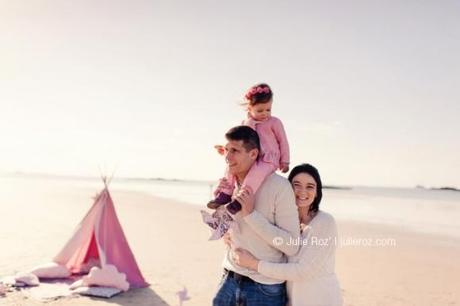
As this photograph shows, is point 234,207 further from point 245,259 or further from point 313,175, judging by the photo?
point 313,175

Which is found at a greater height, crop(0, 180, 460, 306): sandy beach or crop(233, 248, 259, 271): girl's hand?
crop(233, 248, 259, 271): girl's hand

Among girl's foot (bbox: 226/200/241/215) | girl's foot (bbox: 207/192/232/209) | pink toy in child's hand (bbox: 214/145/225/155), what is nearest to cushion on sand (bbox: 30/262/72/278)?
pink toy in child's hand (bbox: 214/145/225/155)

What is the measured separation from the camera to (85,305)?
313 inches

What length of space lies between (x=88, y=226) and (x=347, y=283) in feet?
18.4

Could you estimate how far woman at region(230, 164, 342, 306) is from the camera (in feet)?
10.3

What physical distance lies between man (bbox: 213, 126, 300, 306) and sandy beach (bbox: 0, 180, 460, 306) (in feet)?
17.9

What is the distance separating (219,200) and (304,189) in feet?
2.04

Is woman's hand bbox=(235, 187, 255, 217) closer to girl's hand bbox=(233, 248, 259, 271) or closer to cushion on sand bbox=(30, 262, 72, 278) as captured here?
girl's hand bbox=(233, 248, 259, 271)

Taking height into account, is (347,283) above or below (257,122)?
below

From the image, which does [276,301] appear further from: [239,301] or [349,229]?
[349,229]

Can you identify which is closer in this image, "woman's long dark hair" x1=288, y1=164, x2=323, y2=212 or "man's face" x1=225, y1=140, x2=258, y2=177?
"man's face" x1=225, y1=140, x2=258, y2=177

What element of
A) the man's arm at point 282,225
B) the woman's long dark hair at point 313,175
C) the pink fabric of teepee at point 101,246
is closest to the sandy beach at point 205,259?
the pink fabric of teepee at point 101,246

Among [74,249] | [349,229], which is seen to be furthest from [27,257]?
[349,229]

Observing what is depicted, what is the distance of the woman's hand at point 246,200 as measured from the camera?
123 inches
